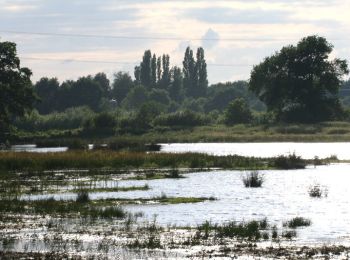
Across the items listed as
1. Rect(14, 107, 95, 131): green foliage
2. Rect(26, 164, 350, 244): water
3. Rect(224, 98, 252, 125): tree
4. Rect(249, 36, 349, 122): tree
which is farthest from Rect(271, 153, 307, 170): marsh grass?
Rect(14, 107, 95, 131): green foliage

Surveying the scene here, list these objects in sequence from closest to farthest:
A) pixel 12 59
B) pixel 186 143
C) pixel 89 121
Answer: pixel 12 59 < pixel 186 143 < pixel 89 121

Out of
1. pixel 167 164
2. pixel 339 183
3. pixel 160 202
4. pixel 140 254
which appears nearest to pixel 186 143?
pixel 167 164

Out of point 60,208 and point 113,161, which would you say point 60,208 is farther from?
point 113,161

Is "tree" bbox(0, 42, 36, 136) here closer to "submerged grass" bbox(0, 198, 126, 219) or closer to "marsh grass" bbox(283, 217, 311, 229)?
"submerged grass" bbox(0, 198, 126, 219)

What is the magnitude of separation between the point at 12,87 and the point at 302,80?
62790 mm

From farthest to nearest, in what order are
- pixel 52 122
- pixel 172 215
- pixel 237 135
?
pixel 52 122 → pixel 237 135 → pixel 172 215

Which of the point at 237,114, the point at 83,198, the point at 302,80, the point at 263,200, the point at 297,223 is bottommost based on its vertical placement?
the point at 263,200

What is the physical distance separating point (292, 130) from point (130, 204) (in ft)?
280

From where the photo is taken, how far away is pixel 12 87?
92.5 metres

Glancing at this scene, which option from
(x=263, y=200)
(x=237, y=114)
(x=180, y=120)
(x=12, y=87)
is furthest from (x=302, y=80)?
(x=263, y=200)

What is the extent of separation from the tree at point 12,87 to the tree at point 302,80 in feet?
186

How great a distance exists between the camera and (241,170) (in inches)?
2462

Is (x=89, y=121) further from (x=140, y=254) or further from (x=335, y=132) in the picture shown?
(x=140, y=254)

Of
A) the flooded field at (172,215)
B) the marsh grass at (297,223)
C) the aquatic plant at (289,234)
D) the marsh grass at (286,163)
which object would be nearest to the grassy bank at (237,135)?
the marsh grass at (286,163)
